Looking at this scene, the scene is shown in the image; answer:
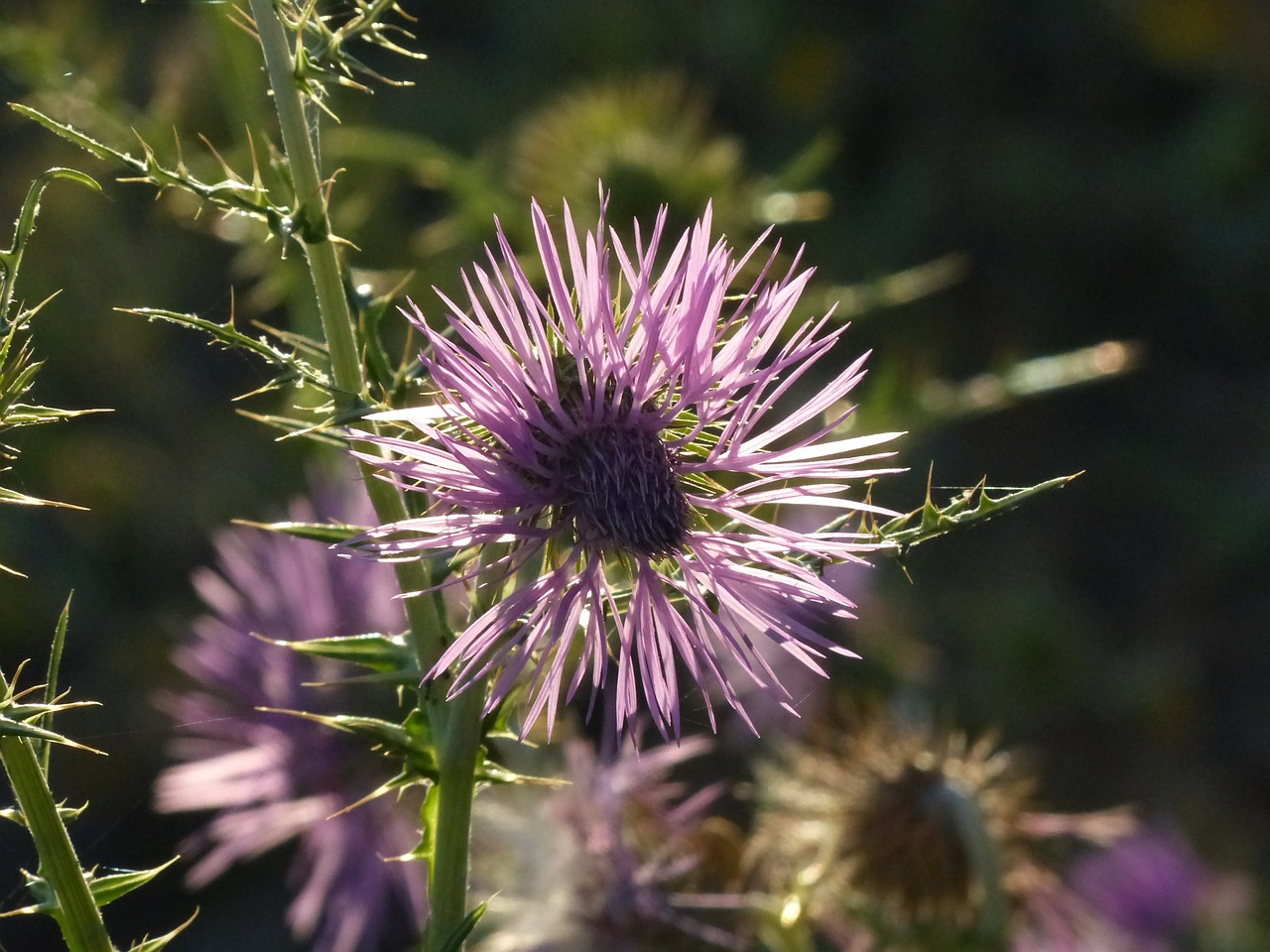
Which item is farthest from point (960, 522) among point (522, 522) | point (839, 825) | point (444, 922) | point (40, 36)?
point (40, 36)

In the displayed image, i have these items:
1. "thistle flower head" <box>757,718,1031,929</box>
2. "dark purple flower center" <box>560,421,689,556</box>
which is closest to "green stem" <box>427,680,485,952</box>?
"dark purple flower center" <box>560,421,689,556</box>

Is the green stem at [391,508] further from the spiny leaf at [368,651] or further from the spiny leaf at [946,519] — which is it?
the spiny leaf at [946,519]

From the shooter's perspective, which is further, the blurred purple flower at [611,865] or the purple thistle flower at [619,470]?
the blurred purple flower at [611,865]

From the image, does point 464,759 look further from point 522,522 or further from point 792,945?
point 792,945

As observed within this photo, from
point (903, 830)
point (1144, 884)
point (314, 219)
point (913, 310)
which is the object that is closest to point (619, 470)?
point (314, 219)

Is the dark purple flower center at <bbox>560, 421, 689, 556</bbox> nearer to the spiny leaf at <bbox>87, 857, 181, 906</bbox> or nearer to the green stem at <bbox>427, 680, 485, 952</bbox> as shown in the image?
the green stem at <bbox>427, 680, 485, 952</bbox>

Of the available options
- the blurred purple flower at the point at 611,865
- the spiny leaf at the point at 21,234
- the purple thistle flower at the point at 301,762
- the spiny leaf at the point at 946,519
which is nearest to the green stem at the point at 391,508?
the spiny leaf at the point at 21,234

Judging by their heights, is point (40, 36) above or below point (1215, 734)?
above
